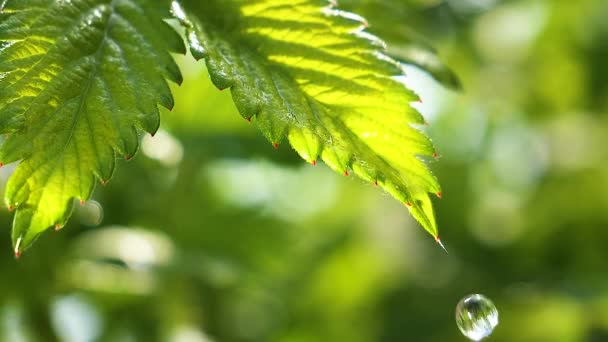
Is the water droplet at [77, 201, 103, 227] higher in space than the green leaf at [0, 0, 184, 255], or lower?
lower

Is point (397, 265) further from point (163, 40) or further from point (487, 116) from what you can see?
point (163, 40)

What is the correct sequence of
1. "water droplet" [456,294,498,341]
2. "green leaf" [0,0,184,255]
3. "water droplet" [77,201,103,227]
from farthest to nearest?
"water droplet" [77,201,103,227]
"water droplet" [456,294,498,341]
"green leaf" [0,0,184,255]

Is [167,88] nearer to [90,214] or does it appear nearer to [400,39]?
[400,39]

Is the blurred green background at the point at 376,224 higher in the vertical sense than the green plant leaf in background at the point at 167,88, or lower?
lower

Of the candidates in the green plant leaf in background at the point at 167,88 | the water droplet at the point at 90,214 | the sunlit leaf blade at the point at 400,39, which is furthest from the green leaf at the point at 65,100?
the water droplet at the point at 90,214

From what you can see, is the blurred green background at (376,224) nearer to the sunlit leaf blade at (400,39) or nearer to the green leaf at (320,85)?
the sunlit leaf blade at (400,39)

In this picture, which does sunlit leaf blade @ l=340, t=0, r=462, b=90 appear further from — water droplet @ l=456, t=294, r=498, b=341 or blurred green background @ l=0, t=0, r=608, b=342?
water droplet @ l=456, t=294, r=498, b=341

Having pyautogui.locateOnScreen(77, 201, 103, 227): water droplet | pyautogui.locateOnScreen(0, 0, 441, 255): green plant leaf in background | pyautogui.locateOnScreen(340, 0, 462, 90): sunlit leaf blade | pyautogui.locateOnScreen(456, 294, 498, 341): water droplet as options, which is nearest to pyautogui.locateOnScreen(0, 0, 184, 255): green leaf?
pyautogui.locateOnScreen(0, 0, 441, 255): green plant leaf in background
